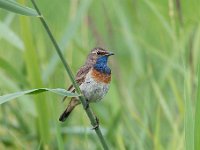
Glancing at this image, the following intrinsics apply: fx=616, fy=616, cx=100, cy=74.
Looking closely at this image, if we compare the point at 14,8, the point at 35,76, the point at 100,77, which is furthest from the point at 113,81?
the point at 14,8

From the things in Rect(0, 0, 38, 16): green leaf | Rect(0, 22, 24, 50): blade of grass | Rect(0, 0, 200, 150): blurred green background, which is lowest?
Rect(0, 0, 200, 150): blurred green background

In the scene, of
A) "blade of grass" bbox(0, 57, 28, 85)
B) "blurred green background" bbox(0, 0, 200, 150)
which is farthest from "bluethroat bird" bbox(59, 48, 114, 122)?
"blade of grass" bbox(0, 57, 28, 85)

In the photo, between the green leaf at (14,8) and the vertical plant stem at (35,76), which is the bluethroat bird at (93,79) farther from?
the green leaf at (14,8)

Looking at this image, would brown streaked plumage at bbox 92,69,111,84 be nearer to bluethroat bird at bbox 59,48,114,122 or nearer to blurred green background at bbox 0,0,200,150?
bluethroat bird at bbox 59,48,114,122

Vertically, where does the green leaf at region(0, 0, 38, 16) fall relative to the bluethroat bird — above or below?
above

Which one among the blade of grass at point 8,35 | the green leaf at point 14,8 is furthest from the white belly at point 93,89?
the green leaf at point 14,8
